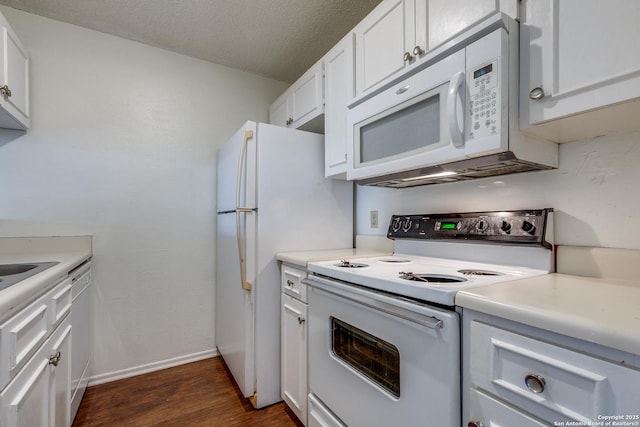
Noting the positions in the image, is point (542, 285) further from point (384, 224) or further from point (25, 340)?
point (25, 340)

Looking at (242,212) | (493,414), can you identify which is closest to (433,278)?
(493,414)

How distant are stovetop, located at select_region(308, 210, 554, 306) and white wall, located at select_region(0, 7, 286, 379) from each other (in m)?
1.41

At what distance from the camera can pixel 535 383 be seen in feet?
2.17

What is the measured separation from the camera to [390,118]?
1390 millimetres

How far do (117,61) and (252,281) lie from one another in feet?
6.17

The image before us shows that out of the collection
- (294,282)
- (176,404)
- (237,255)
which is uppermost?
(237,255)

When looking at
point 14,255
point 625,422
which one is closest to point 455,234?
point 625,422

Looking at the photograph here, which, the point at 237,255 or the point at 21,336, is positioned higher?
the point at 237,255

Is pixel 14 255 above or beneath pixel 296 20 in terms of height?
beneath

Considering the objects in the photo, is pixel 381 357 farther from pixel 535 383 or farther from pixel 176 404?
pixel 176 404

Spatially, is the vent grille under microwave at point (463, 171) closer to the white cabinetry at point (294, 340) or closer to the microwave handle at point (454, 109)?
the microwave handle at point (454, 109)

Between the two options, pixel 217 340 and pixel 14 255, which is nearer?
pixel 14 255

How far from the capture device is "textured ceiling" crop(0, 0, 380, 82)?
1.84 m

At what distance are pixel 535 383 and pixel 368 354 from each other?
60 centimetres
